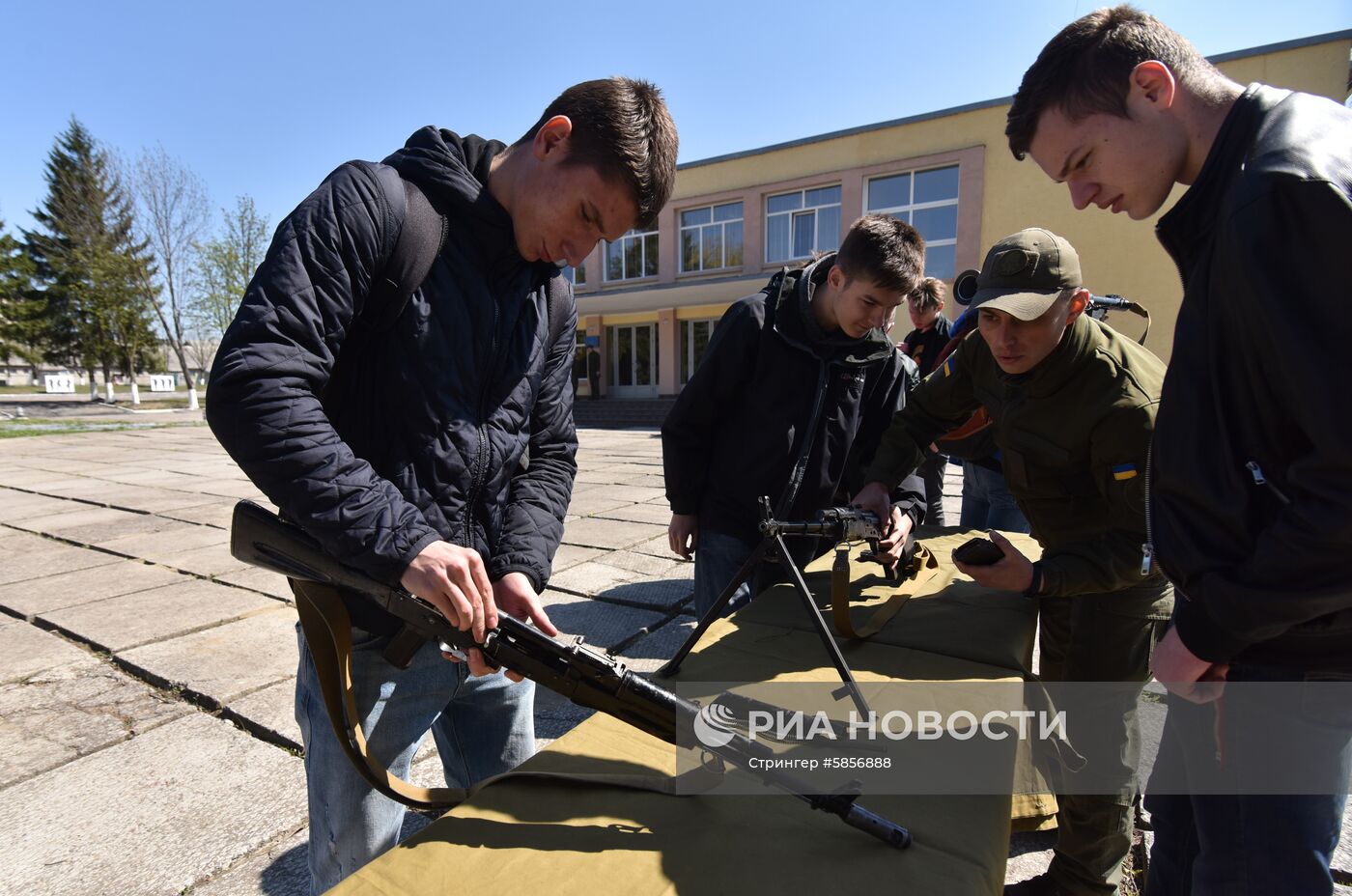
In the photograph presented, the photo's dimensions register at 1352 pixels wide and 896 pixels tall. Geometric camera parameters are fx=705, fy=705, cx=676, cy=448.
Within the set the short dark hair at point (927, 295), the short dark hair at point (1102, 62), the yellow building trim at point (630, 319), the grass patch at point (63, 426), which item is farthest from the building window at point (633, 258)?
the short dark hair at point (1102, 62)

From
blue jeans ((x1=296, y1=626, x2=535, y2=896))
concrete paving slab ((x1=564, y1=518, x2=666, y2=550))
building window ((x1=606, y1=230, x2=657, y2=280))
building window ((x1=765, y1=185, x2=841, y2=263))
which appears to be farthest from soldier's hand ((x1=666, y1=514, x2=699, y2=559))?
building window ((x1=606, y1=230, x2=657, y2=280))

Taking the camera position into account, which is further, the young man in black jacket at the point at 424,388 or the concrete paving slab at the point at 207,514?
the concrete paving slab at the point at 207,514

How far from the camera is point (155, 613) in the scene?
13.0 feet

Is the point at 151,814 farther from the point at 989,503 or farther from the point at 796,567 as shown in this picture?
the point at 989,503

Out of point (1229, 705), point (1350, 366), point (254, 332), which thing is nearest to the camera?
point (1350, 366)

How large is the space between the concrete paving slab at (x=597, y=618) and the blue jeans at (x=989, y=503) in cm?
180

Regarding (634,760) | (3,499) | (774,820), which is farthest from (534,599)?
(3,499)

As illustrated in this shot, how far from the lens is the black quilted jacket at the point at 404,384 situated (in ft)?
3.43

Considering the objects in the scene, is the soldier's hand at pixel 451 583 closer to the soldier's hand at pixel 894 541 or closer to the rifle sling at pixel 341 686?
the rifle sling at pixel 341 686

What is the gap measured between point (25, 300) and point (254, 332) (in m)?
46.0

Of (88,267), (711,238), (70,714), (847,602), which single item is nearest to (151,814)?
(70,714)

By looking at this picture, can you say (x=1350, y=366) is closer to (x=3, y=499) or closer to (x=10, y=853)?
(x=10, y=853)

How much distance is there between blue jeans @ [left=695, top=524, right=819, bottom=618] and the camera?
2.50 m

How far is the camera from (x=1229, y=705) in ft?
3.97
